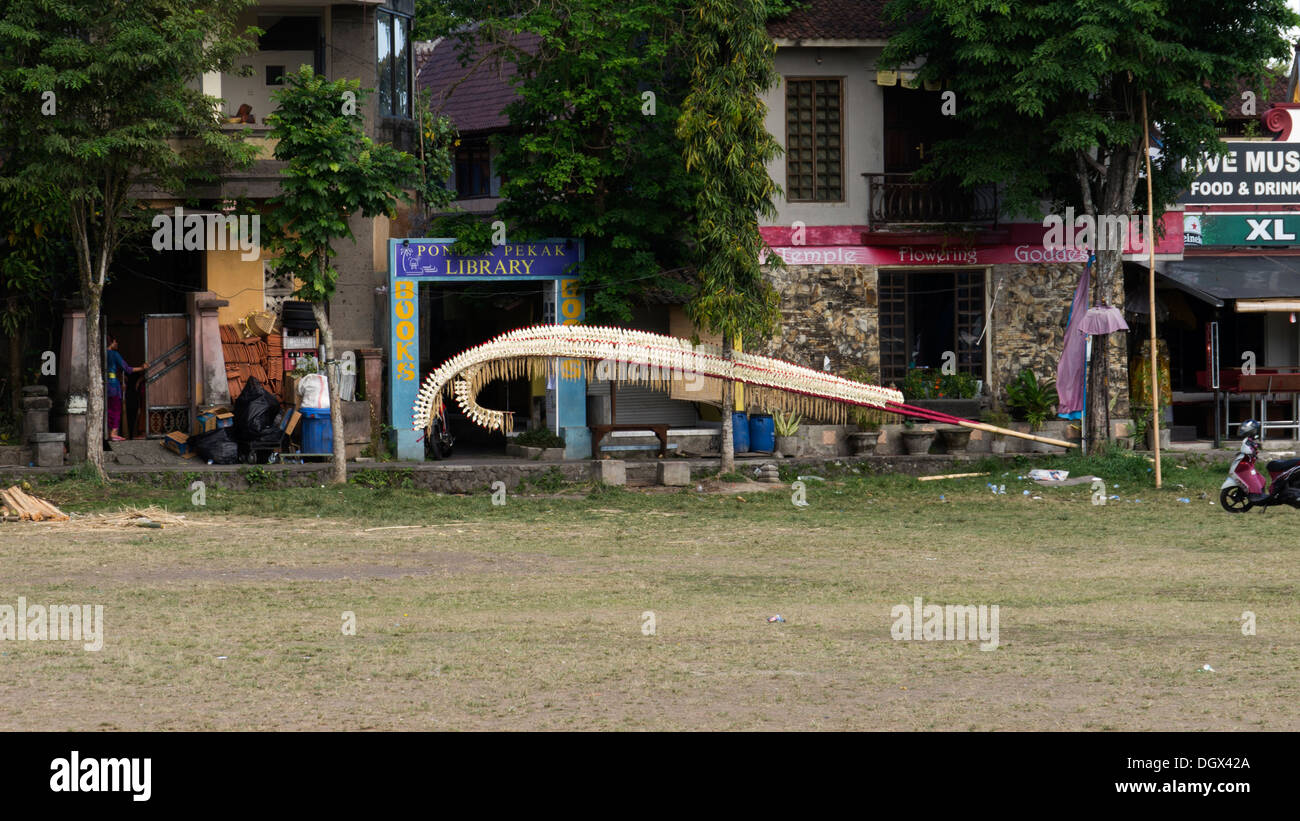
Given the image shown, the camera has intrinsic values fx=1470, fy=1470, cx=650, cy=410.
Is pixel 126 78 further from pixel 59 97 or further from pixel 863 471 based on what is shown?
pixel 863 471

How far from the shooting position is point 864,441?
86.0 feet

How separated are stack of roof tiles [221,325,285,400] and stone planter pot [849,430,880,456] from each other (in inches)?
404

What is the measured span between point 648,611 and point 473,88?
2941 cm

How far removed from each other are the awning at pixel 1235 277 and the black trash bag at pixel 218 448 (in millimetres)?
17549

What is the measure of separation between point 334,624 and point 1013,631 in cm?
552

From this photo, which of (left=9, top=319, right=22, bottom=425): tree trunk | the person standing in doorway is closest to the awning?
the person standing in doorway

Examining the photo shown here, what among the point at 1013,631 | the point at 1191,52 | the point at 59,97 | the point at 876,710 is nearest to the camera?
the point at 876,710

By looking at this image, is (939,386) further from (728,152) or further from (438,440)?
(438,440)

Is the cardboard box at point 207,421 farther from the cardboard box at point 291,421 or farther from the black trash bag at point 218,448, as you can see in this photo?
the cardboard box at point 291,421

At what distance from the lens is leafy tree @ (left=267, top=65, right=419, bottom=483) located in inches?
874

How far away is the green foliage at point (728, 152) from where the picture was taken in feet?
76.2

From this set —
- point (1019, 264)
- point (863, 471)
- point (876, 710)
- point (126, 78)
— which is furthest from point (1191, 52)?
point (876, 710)

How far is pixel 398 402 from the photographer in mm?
26078

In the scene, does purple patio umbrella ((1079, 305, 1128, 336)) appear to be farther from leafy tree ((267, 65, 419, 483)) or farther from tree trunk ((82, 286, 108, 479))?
tree trunk ((82, 286, 108, 479))
